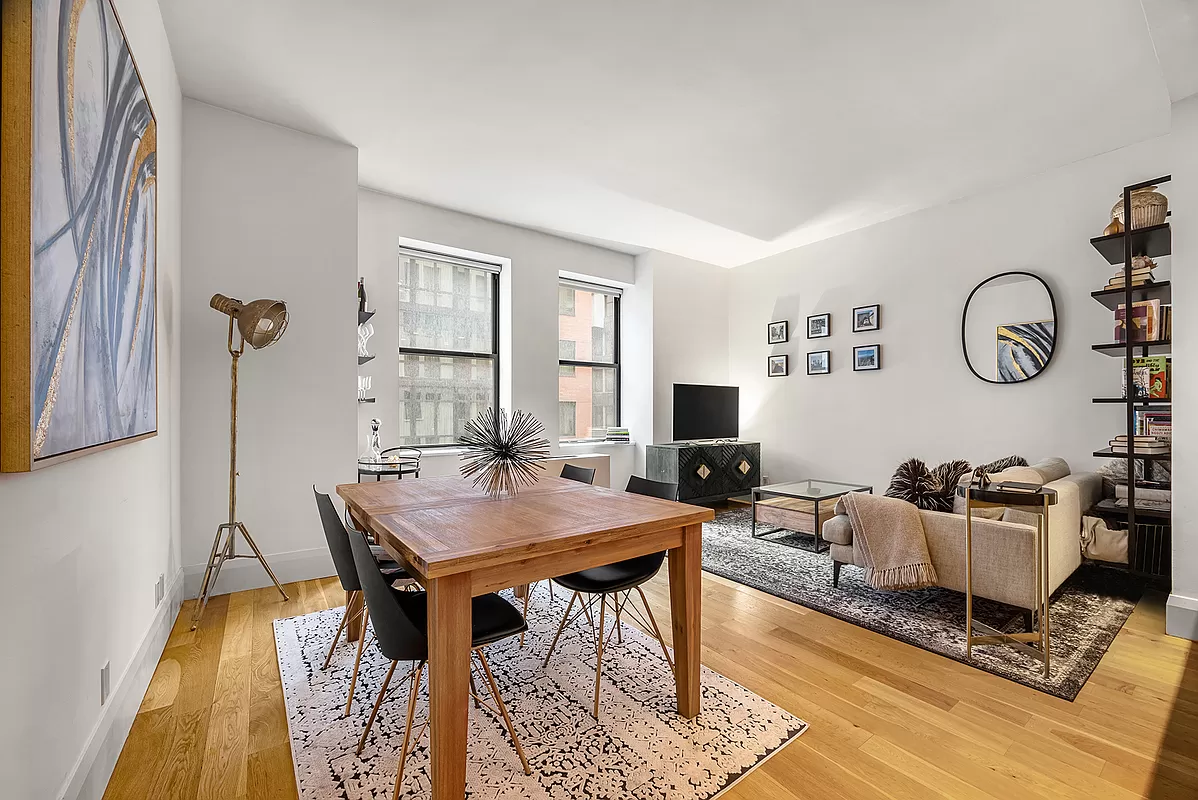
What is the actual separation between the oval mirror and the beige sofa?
3.94ft

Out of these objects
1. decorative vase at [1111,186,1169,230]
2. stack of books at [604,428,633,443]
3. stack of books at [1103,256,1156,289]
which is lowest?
stack of books at [604,428,633,443]

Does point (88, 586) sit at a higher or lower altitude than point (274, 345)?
lower

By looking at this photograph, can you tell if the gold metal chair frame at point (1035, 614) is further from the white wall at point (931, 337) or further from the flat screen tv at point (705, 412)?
the flat screen tv at point (705, 412)

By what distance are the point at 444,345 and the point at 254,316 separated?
2208 mm

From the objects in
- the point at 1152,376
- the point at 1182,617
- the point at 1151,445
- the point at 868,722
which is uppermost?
the point at 1152,376

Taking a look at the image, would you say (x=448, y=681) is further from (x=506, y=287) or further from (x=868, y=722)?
(x=506, y=287)

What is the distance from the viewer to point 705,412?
6.16 m

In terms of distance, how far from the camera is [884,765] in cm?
170

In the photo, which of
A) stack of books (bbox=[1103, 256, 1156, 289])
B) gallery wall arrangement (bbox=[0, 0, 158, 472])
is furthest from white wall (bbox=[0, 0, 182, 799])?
stack of books (bbox=[1103, 256, 1156, 289])

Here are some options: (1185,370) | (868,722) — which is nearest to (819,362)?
(1185,370)

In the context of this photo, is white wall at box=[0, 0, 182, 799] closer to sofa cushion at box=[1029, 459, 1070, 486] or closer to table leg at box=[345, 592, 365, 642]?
table leg at box=[345, 592, 365, 642]

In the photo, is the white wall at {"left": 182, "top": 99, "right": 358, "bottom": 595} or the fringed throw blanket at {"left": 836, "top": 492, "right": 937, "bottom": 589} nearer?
the fringed throw blanket at {"left": 836, "top": 492, "right": 937, "bottom": 589}

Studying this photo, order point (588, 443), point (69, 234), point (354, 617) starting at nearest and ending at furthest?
point (69, 234), point (354, 617), point (588, 443)

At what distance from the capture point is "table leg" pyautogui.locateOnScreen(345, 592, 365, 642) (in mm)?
2383
